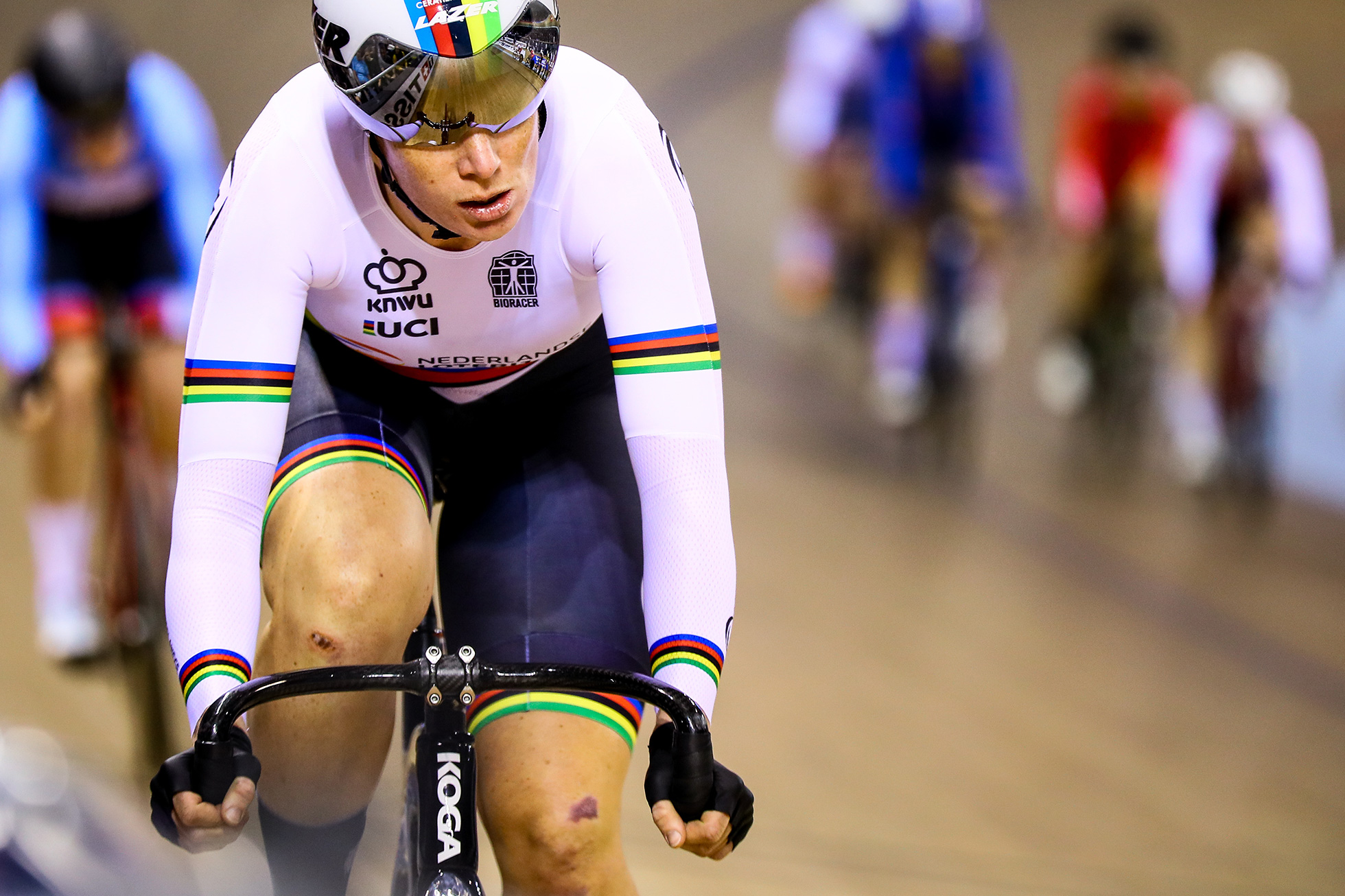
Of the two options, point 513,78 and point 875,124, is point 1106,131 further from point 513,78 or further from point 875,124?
point 513,78

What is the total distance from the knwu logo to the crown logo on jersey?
9 cm

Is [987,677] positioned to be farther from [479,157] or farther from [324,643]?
[479,157]

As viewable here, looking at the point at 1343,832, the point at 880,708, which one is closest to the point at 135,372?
the point at 880,708

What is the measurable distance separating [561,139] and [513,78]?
0.18 meters

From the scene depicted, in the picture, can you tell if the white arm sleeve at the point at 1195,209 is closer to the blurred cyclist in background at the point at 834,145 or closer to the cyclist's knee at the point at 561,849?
the blurred cyclist in background at the point at 834,145

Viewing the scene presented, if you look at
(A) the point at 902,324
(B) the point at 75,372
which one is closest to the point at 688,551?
(B) the point at 75,372

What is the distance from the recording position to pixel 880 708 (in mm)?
4664

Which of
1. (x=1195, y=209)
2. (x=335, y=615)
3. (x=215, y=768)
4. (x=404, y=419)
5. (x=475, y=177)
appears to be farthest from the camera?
(x=1195, y=209)

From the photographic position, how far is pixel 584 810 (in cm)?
176

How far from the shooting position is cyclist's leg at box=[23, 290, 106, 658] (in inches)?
160

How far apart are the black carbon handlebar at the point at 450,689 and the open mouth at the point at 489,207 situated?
0.47m

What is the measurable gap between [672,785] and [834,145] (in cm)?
618

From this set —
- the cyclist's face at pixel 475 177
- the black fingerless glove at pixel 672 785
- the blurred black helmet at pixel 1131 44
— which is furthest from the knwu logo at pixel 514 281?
the blurred black helmet at pixel 1131 44

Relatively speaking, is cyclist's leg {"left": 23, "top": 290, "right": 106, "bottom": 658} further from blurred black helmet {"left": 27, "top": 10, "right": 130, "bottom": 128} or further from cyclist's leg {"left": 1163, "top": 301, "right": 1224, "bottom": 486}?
cyclist's leg {"left": 1163, "top": 301, "right": 1224, "bottom": 486}
